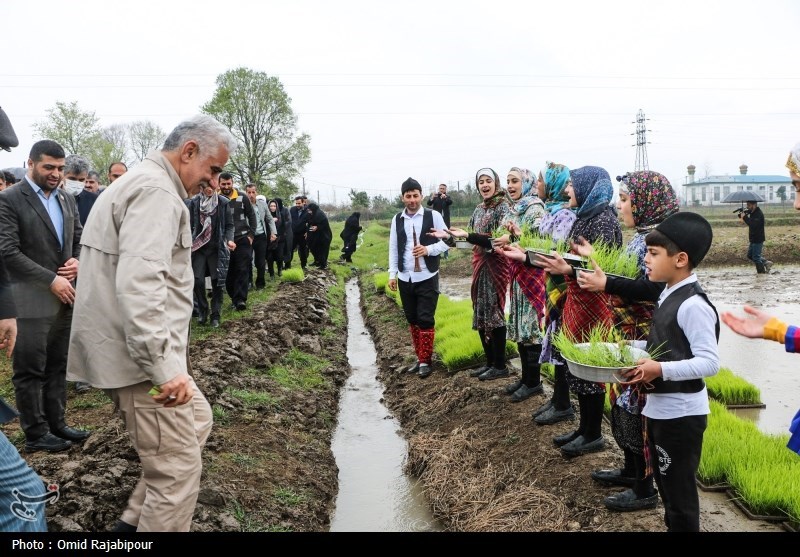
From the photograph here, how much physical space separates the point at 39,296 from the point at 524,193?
3917 mm

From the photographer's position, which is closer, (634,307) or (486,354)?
(634,307)

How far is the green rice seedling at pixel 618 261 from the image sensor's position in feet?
9.82

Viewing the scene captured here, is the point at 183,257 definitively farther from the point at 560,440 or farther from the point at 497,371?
the point at 497,371

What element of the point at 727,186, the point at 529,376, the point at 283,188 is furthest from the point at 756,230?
the point at 727,186

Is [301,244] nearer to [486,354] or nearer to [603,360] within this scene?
[486,354]

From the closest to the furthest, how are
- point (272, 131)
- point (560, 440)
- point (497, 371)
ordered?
point (560, 440) < point (497, 371) < point (272, 131)

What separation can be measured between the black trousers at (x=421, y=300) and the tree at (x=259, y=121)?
34.4m

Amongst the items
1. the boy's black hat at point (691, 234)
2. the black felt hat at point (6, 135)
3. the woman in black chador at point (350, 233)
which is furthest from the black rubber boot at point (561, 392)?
the woman in black chador at point (350, 233)

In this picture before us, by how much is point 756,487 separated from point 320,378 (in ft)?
14.8

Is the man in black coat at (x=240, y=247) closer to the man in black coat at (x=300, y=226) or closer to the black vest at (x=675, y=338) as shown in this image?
the man in black coat at (x=300, y=226)

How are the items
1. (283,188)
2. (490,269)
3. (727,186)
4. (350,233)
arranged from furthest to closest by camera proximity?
(727,186) → (283,188) → (350,233) → (490,269)

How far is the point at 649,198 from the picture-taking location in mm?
3029
